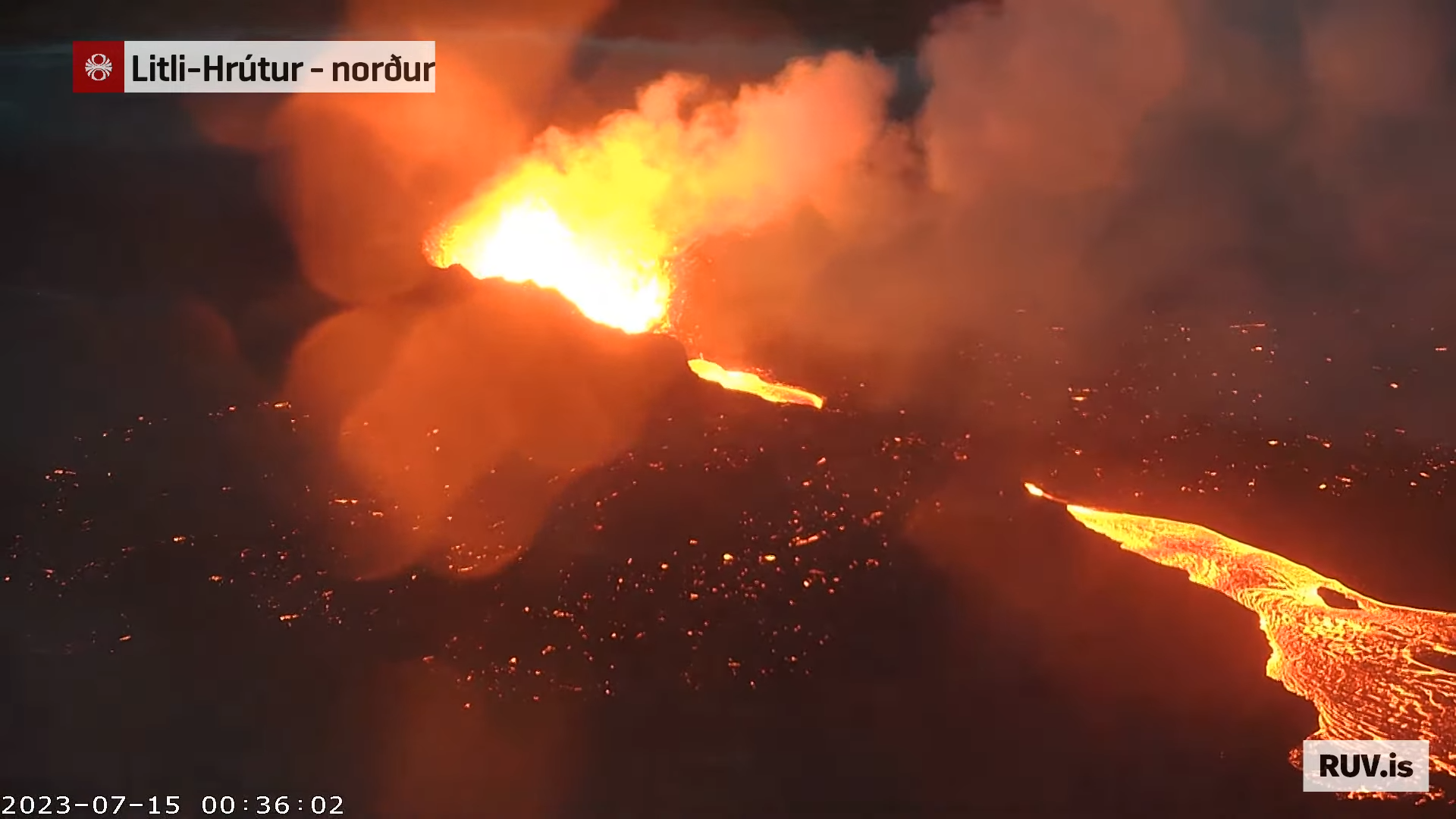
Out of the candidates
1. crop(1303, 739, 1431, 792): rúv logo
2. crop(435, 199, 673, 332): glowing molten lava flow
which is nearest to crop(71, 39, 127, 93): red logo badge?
crop(435, 199, 673, 332): glowing molten lava flow

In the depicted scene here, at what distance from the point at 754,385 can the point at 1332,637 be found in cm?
319

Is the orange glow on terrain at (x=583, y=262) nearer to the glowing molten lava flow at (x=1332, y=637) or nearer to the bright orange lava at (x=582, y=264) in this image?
the bright orange lava at (x=582, y=264)

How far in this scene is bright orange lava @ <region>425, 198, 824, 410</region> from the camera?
672 centimetres

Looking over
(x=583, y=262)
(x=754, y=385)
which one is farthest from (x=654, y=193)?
(x=754, y=385)

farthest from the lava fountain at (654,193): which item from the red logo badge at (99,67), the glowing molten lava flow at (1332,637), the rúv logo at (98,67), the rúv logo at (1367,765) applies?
the rúv logo at (98,67)

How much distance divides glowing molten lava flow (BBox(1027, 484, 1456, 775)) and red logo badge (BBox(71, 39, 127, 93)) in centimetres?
1059

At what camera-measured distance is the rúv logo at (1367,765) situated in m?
4.32

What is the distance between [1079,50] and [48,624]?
9.23 meters

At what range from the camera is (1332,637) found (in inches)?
195

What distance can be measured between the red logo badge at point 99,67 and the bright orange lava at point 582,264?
5415 millimetres

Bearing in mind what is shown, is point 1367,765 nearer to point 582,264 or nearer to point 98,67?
point 582,264

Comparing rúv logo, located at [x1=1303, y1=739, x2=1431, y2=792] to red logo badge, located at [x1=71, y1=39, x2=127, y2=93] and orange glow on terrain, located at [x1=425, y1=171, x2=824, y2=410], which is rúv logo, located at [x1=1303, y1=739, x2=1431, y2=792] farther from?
red logo badge, located at [x1=71, y1=39, x2=127, y2=93]

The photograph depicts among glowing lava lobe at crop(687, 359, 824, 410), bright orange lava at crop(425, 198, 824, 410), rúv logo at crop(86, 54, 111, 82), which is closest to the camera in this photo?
glowing lava lobe at crop(687, 359, 824, 410)

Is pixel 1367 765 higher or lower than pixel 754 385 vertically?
lower
